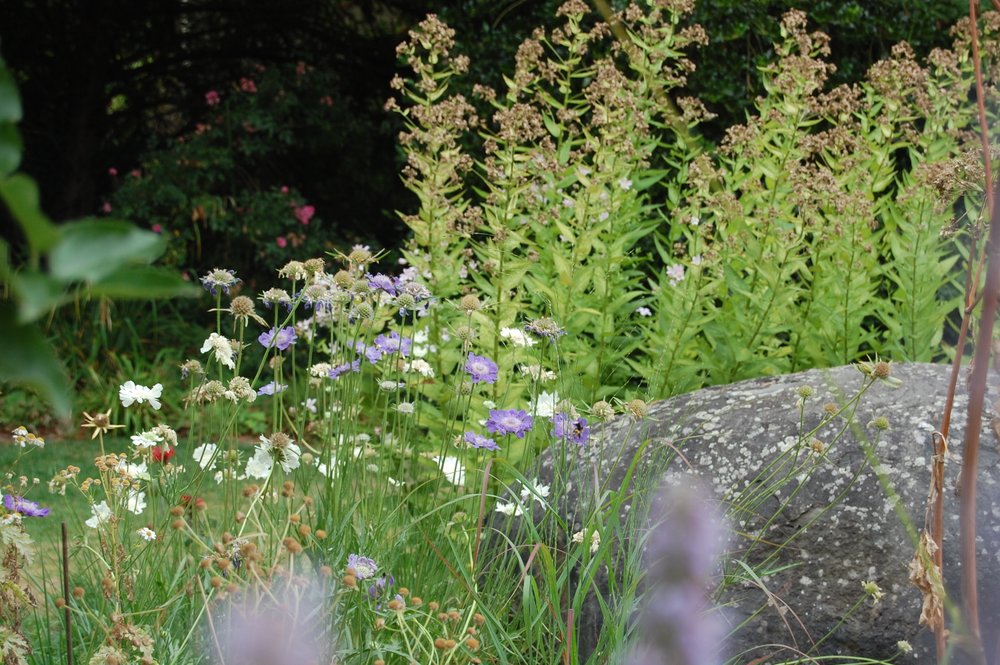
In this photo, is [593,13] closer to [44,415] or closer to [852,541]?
[44,415]

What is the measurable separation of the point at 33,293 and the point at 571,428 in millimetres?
2343

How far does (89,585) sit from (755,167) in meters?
3.26

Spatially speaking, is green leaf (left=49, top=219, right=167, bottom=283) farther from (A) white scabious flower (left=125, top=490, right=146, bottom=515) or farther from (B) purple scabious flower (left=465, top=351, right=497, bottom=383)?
(B) purple scabious flower (left=465, top=351, right=497, bottom=383)

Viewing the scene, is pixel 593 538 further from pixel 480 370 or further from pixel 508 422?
pixel 480 370

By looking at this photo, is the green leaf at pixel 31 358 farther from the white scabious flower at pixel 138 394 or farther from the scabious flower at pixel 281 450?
the white scabious flower at pixel 138 394

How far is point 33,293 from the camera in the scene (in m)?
0.43

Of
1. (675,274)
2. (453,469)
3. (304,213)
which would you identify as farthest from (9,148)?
(304,213)

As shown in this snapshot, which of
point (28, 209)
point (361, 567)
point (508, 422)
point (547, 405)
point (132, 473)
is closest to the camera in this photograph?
point (28, 209)

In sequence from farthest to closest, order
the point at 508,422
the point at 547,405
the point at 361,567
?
the point at 547,405 < the point at 508,422 < the point at 361,567

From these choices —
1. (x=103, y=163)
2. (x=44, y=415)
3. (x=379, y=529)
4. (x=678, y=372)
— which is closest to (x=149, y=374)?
(x=44, y=415)

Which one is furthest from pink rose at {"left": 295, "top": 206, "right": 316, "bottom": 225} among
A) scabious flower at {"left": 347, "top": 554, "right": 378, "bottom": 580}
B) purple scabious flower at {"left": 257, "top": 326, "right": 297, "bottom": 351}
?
scabious flower at {"left": 347, "top": 554, "right": 378, "bottom": 580}

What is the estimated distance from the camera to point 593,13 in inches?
296

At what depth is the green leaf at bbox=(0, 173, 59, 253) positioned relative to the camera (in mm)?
429

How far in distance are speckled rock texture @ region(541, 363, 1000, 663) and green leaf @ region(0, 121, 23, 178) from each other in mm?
2267
